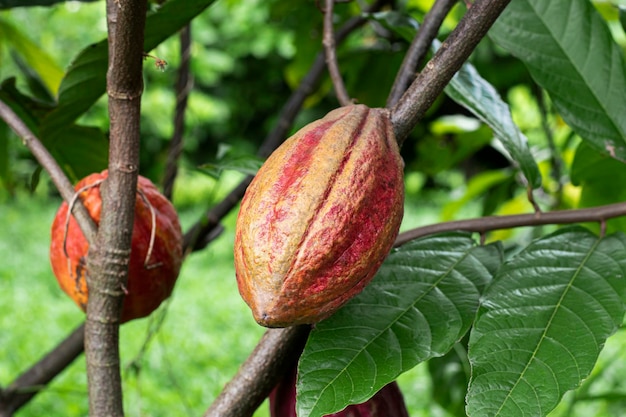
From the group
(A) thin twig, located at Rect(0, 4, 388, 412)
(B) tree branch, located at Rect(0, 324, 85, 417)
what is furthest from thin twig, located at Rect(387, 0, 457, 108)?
(B) tree branch, located at Rect(0, 324, 85, 417)

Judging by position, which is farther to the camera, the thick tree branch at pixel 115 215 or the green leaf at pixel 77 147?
the green leaf at pixel 77 147

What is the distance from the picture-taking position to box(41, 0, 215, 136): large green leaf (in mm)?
771

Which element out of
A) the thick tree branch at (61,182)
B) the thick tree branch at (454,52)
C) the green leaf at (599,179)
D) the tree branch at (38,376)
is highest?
the thick tree branch at (454,52)

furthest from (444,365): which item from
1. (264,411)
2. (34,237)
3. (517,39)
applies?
(34,237)

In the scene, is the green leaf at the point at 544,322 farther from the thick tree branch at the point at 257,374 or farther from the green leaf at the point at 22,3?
the green leaf at the point at 22,3

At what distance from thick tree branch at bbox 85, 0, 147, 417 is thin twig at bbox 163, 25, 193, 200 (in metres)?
0.78

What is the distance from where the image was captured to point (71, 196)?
694 mm

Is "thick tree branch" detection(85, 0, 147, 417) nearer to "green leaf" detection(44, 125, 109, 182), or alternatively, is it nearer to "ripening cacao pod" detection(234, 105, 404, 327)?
"ripening cacao pod" detection(234, 105, 404, 327)

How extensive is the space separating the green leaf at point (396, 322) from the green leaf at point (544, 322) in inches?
1.2

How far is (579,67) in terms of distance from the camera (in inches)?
33.0

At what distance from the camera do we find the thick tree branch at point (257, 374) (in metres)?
0.64

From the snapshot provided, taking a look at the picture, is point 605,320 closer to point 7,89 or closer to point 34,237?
point 7,89

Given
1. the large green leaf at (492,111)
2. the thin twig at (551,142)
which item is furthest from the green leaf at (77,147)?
the thin twig at (551,142)

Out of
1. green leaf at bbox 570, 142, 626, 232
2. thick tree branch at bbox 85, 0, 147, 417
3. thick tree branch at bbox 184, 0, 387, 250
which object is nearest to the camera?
thick tree branch at bbox 85, 0, 147, 417
